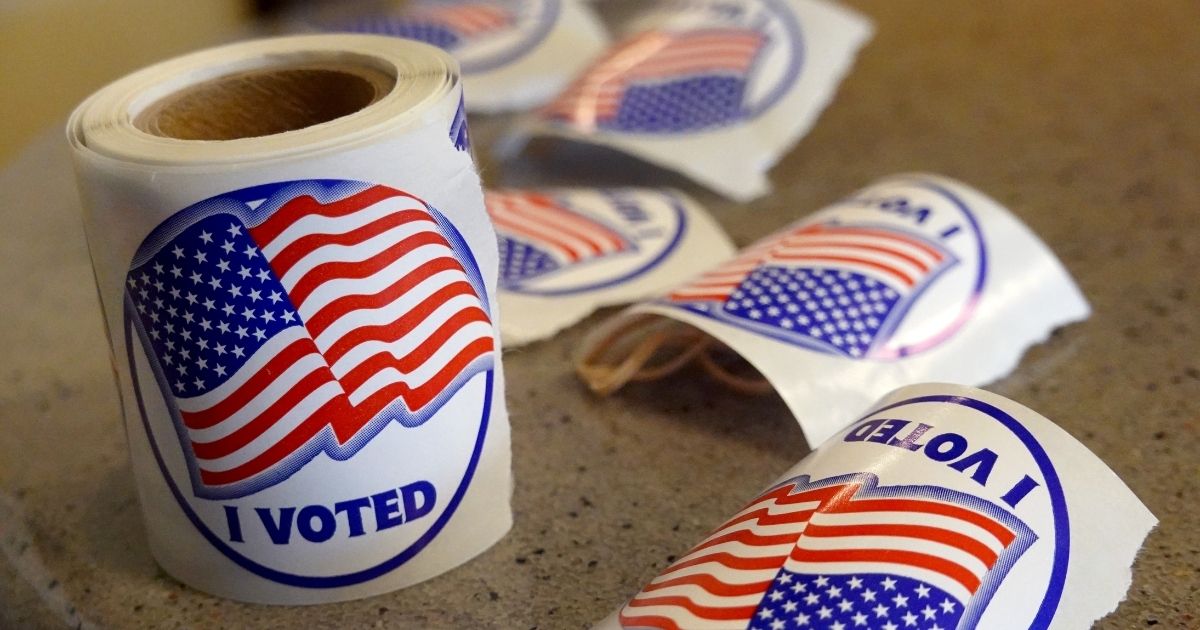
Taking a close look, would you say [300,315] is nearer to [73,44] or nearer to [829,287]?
[829,287]

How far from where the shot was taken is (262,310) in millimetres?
552

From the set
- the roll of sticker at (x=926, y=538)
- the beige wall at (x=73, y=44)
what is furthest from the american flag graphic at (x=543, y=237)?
the beige wall at (x=73, y=44)

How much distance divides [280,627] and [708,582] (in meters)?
0.23

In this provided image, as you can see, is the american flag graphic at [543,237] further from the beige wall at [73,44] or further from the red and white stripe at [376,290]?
the beige wall at [73,44]

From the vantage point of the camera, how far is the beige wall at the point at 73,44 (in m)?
1.72

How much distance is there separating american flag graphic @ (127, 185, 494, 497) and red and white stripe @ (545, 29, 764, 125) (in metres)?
0.58

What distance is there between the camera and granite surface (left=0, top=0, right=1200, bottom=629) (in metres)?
0.63

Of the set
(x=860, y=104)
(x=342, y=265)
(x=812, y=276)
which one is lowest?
(x=860, y=104)

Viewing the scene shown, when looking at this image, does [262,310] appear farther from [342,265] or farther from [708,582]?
[708,582]

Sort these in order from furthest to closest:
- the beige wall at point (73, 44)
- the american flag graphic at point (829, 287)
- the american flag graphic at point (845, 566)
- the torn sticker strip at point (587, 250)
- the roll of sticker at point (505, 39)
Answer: the beige wall at point (73, 44) → the roll of sticker at point (505, 39) → the torn sticker strip at point (587, 250) → the american flag graphic at point (829, 287) → the american flag graphic at point (845, 566)

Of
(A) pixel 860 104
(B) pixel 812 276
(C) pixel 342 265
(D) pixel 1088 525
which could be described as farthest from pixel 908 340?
(A) pixel 860 104

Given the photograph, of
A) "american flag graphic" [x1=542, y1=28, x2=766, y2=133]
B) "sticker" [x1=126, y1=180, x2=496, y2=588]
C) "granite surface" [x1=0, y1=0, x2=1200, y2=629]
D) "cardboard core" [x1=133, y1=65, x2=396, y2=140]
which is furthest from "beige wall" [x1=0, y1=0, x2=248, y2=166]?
"sticker" [x1=126, y1=180, x2=496, y2=588]

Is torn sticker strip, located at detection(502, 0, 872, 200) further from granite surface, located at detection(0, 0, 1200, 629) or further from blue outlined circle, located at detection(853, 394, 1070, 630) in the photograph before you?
blue outlined circle, located at detection(853, 394, 1070, 630)

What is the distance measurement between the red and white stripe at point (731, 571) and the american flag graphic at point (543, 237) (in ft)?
1.27
